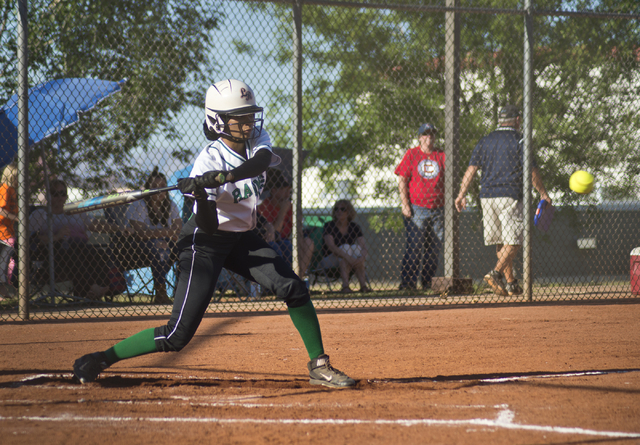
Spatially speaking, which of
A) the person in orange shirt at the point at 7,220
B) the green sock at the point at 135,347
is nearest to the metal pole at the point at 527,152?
the green sock at the point at 135,347

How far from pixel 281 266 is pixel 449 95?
5.13 m

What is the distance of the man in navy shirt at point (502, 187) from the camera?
7.23m

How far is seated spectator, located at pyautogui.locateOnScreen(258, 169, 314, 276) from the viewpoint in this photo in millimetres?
7480

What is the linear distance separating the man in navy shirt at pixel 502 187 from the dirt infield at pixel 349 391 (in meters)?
1.77

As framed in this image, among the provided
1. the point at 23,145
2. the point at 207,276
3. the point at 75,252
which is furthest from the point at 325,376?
the point at 75,252

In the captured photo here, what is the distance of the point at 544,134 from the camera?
368 inches

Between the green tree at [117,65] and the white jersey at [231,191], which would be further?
the green tree at [117,65]

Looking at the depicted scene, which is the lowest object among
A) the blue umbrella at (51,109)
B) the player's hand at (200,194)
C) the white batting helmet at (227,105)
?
the player's hand at (200,194)

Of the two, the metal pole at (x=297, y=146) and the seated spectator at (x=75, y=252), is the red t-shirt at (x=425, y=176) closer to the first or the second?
the metal pole at (x=297, y=146)

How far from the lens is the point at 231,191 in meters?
3.45

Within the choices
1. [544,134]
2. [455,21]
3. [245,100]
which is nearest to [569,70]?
[544,134]

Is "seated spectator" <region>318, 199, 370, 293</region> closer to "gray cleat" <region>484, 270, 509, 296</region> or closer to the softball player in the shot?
"gray cleat" <region>484, 270, 509, 296</region>

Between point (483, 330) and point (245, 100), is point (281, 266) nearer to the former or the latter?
point (245, 100)

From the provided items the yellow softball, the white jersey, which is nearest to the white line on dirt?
the white jersey
